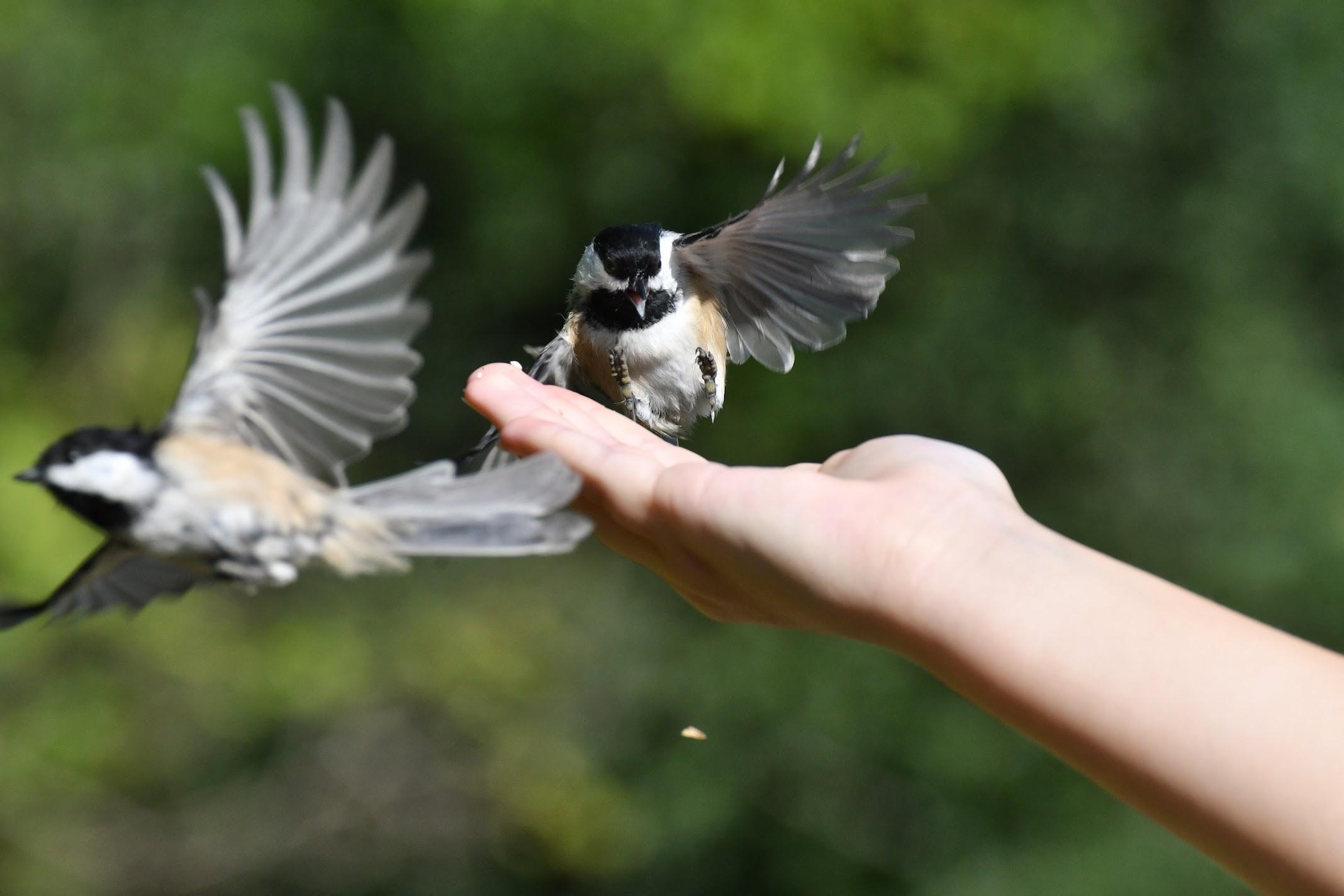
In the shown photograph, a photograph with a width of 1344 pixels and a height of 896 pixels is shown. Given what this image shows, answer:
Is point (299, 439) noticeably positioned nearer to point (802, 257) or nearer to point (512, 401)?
point (512, 401)

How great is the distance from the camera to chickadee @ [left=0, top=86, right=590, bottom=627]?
130 centimetres

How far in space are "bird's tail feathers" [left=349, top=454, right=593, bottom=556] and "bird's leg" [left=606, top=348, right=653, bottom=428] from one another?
90 centimetres

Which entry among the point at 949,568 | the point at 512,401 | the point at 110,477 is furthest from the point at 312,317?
the point at 949,568

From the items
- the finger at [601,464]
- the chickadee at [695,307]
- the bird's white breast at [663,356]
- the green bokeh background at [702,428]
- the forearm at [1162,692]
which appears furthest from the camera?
the green bokeh background at [702,428]

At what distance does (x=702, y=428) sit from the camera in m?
4.71

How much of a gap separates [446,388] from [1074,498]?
2463 mm

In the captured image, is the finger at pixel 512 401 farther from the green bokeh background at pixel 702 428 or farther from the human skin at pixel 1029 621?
the green bokeh background at pixel 702 428

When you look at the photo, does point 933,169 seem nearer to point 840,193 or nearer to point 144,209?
point 840,193

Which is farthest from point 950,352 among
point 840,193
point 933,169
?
point 840,193

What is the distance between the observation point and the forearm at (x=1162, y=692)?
1092 millimetres

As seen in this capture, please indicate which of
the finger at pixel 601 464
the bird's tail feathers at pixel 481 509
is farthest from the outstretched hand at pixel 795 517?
the bird's tail feathers at pixel 481 509

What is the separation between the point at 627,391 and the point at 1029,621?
125cm

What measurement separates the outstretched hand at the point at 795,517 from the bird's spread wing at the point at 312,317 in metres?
0.26

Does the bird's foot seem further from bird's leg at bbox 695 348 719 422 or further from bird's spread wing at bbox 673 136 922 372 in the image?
bird's spread wing at bbox 673 136 922 372
